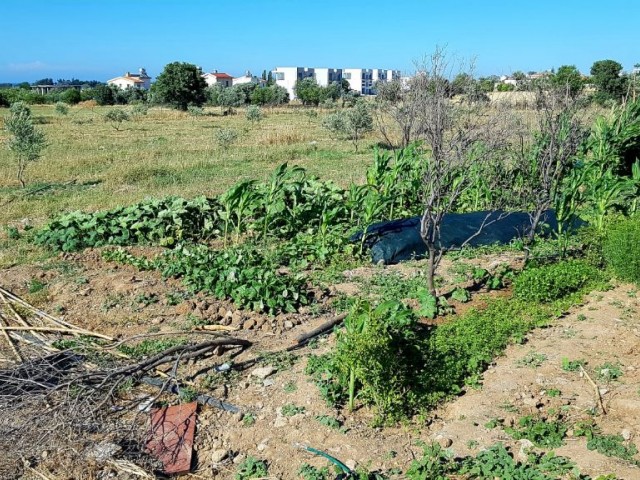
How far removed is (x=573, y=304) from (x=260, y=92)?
50.6m

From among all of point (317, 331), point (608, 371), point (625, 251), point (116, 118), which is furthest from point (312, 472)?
point (116, 118)

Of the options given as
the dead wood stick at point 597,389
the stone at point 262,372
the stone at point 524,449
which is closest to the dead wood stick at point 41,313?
the stone at point 262,372

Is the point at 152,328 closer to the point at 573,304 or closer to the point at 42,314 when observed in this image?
the point at 42,314

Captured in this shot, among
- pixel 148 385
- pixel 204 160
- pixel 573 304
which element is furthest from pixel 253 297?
pixel 204 160

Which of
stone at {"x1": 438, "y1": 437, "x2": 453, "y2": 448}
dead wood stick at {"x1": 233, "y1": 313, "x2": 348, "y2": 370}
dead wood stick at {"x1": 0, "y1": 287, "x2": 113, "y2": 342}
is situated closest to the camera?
stone at {"x1": 438, "y1": 437, "x2": 453, "y2": 448}

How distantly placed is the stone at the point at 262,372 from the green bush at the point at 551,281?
2860 millimetres

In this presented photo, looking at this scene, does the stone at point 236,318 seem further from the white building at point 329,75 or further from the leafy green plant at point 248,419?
the white building at point 329,75

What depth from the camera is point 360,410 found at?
4.78 m

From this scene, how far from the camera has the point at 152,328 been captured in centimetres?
632

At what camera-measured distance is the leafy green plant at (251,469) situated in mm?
4152

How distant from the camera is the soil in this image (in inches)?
169

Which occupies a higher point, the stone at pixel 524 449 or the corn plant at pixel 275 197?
the corn plant at pixel 275 197

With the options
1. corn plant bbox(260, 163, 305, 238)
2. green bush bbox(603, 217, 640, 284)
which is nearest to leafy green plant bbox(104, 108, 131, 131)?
corn plant bbox(260, 163, 305, 238)

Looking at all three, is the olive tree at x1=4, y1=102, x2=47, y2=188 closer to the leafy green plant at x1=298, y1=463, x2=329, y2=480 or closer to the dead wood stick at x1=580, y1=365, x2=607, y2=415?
the leafy green plant at x1=298, y1=463, x2=329, y2=480
